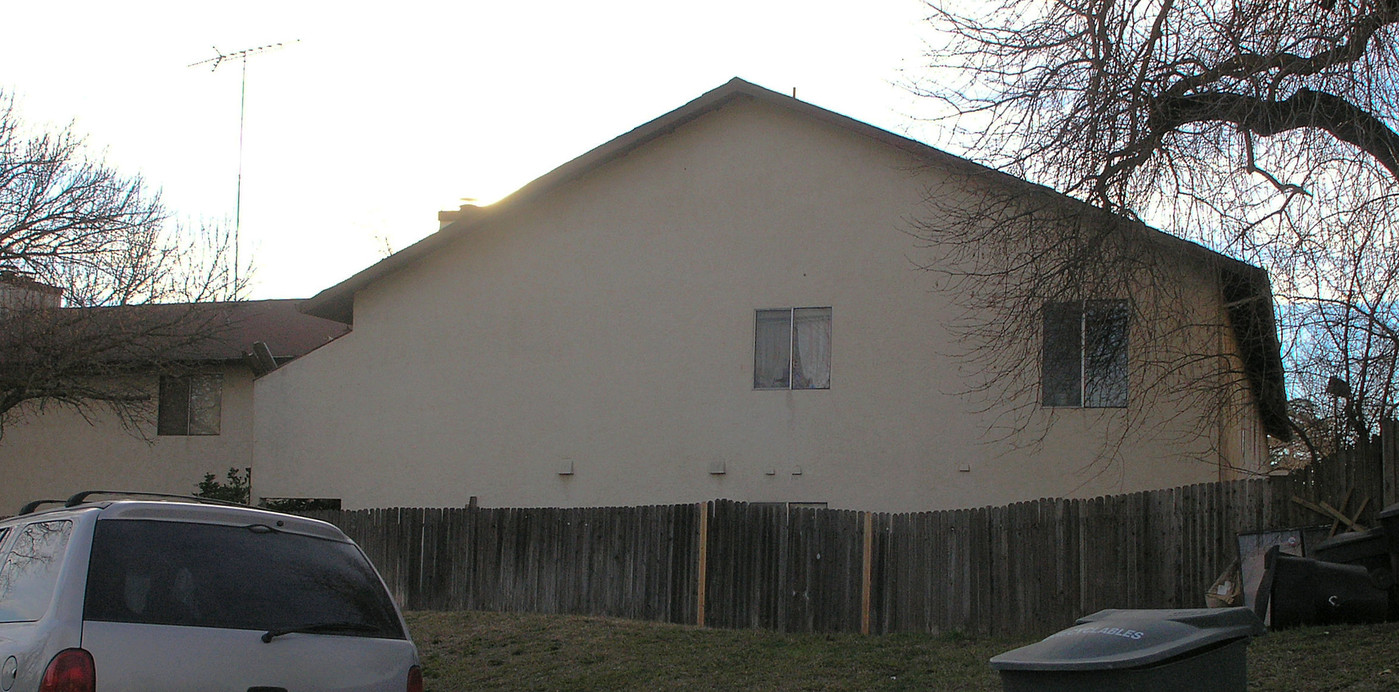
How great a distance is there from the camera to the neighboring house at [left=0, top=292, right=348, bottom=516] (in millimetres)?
24672

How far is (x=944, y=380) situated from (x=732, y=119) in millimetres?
4691

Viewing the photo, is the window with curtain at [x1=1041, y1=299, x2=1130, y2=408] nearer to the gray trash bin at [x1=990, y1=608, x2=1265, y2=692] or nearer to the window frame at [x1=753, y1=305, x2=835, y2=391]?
the window frame at [x1=753, y1=305, x2=835, y2=391]

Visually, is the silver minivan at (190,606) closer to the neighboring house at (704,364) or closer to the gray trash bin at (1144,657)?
the gray trash bin at (1144,657)

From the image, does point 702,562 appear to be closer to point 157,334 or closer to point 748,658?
point 748,658

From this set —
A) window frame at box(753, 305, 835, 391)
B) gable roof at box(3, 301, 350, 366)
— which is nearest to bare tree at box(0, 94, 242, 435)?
gable roof at box(3, 301, 350, 366)

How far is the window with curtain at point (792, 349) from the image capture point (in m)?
16.3

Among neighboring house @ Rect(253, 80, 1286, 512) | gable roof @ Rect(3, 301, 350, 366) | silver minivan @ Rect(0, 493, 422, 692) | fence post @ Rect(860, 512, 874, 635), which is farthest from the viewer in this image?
gable roof @ Rect(3, 301, 350, 366)

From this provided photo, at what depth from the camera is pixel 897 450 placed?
1576 cm

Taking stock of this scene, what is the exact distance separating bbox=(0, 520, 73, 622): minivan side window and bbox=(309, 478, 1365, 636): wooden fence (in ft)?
30.2

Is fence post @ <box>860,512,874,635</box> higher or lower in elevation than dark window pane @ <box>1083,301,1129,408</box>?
lower

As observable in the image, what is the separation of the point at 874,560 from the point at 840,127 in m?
5.94

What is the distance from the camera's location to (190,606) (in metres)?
5.16

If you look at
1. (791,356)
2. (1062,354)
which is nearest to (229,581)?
(1062,354)

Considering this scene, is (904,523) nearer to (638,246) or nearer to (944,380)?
(944,380)
